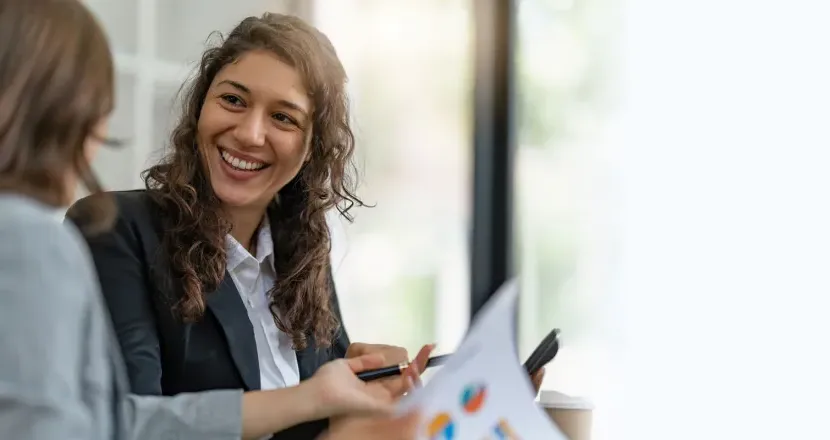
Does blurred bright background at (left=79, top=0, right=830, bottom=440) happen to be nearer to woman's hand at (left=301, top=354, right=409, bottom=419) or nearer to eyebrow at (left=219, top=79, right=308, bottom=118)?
eyebrow at (left=219, top=79, right=308, bottom=118)

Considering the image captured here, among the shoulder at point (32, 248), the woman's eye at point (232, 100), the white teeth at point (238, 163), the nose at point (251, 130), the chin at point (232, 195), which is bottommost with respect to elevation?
the chin at point (232, 195)

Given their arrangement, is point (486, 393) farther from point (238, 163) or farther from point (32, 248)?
point (238, 163)

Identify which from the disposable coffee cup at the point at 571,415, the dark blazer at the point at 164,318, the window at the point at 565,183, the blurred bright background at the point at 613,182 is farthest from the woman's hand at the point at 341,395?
the window at the point at 565,183

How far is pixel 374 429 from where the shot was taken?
1.00 m

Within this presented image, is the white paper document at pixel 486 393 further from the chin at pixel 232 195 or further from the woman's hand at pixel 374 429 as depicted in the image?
the chin at pixel 232 195

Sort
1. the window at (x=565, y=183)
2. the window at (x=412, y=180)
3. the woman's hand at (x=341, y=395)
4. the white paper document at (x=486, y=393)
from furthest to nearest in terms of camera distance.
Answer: the window at (x=412, y=180), the window at (x=565, y=183), the woman's hand at (x=341, y=395), the white paper document at (x=486, y=393)

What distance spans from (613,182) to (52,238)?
6.07ft

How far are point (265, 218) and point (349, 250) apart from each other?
1.06 m

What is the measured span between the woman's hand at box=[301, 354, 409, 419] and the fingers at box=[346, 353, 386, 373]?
0.05 m

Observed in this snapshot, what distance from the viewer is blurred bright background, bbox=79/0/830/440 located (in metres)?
2.06

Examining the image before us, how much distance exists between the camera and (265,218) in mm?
1359

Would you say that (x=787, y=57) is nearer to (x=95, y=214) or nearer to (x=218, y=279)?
(x=218, y=279)

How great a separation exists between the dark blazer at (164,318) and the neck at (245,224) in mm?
106

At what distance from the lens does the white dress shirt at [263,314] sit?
1.25 m
